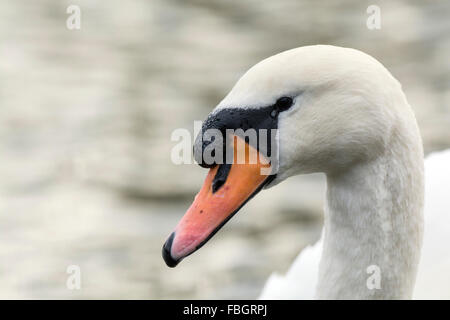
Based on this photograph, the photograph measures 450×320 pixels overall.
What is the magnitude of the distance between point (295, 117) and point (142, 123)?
294 centimetres

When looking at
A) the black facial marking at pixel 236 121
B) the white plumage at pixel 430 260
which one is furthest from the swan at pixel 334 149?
the white plumage at pixel 430 260

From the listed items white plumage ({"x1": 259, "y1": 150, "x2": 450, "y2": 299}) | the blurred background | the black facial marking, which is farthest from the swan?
the blurred background

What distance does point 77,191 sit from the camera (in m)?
4.81

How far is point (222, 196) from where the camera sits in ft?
8.15

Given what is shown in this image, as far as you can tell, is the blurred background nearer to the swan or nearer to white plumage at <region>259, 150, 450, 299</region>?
white plumage at <region>259, 150, 450, 299</region>

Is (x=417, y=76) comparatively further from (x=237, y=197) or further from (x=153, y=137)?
(x=237, y=197)

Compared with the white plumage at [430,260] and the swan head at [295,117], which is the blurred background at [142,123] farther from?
the swan head at [295,117]

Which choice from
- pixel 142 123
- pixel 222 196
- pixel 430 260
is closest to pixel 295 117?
pixel 222 196

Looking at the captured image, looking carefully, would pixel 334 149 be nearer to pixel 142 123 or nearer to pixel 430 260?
pixel 430 260

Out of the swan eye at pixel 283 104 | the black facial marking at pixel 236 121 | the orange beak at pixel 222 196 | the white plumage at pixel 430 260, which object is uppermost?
the swan eye at pixel 283 104

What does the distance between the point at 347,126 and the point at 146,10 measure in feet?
13.5

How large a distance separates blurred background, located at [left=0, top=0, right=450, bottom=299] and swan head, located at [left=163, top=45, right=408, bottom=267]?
72.3 inches

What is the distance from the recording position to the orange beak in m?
2.45

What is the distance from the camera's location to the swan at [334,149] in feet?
7.98
